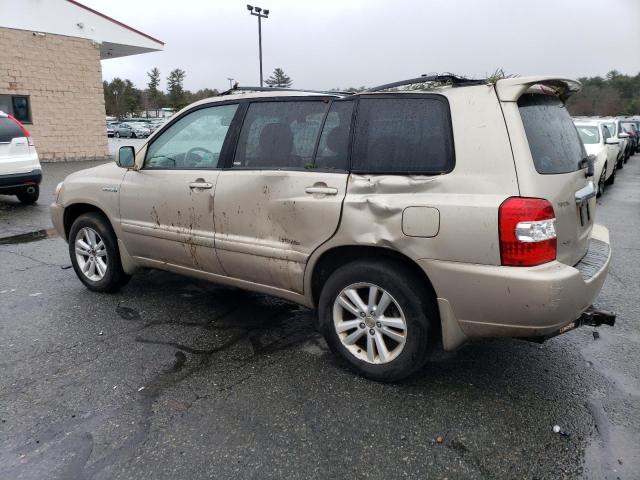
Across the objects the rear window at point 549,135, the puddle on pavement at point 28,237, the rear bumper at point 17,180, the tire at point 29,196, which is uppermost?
the rear window at point 549,135

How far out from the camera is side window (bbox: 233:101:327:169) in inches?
137

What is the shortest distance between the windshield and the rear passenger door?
9.81 meters

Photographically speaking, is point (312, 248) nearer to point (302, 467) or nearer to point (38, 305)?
point (302, 467)

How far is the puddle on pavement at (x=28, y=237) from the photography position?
23.4 feet

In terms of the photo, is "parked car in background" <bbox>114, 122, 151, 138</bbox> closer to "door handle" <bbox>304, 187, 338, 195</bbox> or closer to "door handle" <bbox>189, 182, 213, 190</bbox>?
"door handle" <bbox>189, 182, 213, 190</bbox>

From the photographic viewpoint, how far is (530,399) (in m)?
3.04

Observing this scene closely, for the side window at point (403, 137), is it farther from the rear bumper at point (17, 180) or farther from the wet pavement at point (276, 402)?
the rear bumper at point (17, 180)

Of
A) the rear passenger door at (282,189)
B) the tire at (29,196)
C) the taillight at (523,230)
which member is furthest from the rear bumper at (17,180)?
the taillight at (523,230)

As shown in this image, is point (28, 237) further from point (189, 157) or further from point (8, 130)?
point (189, 157)

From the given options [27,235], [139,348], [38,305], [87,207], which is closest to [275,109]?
[139,348]

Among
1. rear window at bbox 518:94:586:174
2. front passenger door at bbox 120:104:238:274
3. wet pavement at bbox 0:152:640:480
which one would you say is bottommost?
wet pavement at bbox 0:152:640:480

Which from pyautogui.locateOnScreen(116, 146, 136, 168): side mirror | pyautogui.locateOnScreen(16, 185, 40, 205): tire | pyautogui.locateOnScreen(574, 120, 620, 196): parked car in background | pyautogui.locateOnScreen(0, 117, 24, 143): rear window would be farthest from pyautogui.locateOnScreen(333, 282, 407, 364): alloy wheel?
pyautogui.locateOnScreen(574, 120, 620, 196): parked car in background

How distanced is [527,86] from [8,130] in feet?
31.0

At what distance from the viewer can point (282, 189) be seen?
3.45m
